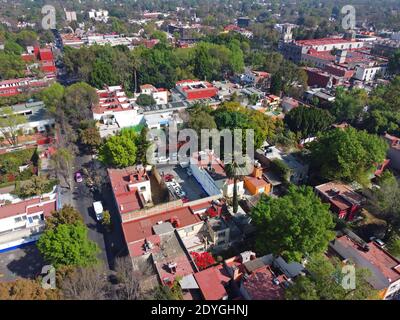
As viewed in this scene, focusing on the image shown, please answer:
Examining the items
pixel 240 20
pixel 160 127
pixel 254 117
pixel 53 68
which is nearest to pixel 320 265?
pixel 254 117

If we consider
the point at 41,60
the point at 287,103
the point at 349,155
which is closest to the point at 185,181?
the point at 349,155

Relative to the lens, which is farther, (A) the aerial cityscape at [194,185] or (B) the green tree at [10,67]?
(B) the green tree at [10,67]

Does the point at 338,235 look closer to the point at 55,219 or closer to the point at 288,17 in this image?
the point at 55,219

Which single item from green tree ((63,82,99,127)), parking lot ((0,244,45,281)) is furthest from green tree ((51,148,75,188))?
green tree ((63,82,99,127))

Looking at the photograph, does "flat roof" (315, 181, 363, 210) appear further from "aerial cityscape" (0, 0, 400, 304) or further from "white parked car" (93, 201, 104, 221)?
"white parked car" (93, 201, 104, 221)

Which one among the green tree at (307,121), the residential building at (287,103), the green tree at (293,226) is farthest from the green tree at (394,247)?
the residential building at (287,103)

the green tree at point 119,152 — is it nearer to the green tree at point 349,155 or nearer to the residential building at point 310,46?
the green tree at point 349,155
